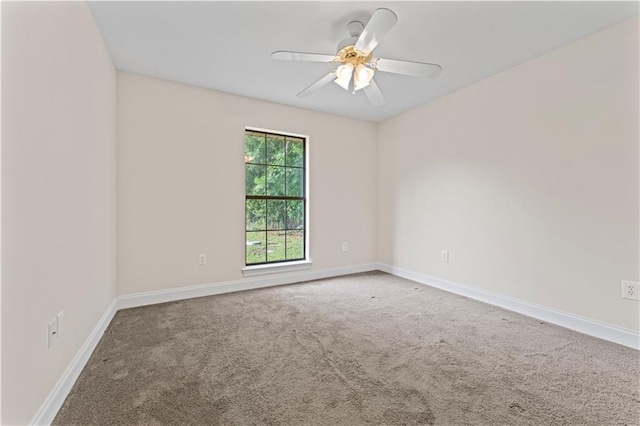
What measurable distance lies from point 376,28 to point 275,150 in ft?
7.76

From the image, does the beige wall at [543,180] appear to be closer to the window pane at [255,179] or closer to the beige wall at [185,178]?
the beige wall at [185,178]

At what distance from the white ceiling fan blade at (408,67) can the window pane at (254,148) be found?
6.39 feet

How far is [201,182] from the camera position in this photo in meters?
3.24

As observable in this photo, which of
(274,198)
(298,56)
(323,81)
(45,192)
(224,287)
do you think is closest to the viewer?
(45,192)

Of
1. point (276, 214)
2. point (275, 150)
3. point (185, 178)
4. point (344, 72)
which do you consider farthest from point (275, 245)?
point (344, 72)

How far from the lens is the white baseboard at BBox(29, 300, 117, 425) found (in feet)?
4.27

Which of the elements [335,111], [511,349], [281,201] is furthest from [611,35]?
[281,201]

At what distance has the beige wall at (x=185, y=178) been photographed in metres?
2.89

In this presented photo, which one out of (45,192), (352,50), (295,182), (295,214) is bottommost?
(295,214)

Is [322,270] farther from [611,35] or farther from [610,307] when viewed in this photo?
[611,35]

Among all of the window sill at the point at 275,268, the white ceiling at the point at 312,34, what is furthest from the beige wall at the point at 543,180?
the window sill at the point at 275,268

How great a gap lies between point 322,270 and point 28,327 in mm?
3194

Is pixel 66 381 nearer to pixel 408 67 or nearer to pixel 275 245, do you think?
pixel 275 245

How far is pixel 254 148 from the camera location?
3.66 metres
